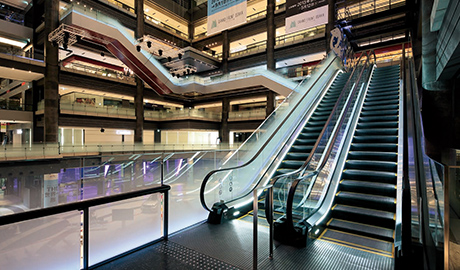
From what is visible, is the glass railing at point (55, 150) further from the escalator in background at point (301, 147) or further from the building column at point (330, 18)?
the building column at point (330, 18)

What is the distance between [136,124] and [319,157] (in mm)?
19668

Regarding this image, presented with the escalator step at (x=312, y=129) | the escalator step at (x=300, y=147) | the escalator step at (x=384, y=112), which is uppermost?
the escalator step at (x=384, y=112)

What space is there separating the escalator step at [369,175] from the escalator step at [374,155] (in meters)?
0.57

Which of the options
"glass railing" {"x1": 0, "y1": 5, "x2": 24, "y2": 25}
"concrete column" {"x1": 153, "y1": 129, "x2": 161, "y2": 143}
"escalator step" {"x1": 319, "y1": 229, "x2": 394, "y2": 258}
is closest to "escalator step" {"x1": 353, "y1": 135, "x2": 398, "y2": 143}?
"escalator step" {"x1": 319, "y1": 229, "x2": 394, "y2": 258}

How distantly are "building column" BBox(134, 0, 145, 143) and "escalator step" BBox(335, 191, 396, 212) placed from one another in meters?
20.1

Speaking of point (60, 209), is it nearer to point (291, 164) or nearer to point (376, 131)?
point (291, 164)

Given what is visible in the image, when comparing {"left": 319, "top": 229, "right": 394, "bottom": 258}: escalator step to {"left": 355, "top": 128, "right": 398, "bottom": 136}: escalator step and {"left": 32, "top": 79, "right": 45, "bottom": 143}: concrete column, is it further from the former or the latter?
{"left": 32, "top": 79, "right": 45, "bottom": 143}: concrete column

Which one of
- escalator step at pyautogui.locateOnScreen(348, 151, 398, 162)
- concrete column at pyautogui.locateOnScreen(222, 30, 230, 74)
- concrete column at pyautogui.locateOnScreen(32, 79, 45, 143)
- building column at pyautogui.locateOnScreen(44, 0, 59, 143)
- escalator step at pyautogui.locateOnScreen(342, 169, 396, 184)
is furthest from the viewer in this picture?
concrete column at pyautogui.locateOnScreen(222, 30, 230, 74)

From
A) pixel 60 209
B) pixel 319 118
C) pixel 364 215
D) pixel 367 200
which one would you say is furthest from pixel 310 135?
pixel 60 209

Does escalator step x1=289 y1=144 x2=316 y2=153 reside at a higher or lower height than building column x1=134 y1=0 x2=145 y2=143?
lower

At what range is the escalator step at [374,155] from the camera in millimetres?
5004

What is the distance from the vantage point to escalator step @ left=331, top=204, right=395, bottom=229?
145 inches

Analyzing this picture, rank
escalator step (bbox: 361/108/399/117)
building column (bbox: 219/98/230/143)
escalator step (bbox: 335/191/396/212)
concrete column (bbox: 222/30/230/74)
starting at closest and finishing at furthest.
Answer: escalator step (bbox: 335/191/396/212)
escalator step (bbox: 361/108/399/117)
building column (bbox: 219/98/230/143)
concrete column (bbox: 222/30/230/74)

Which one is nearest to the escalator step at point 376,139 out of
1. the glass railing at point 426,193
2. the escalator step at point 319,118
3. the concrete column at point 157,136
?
the escalator step at point 319,118
